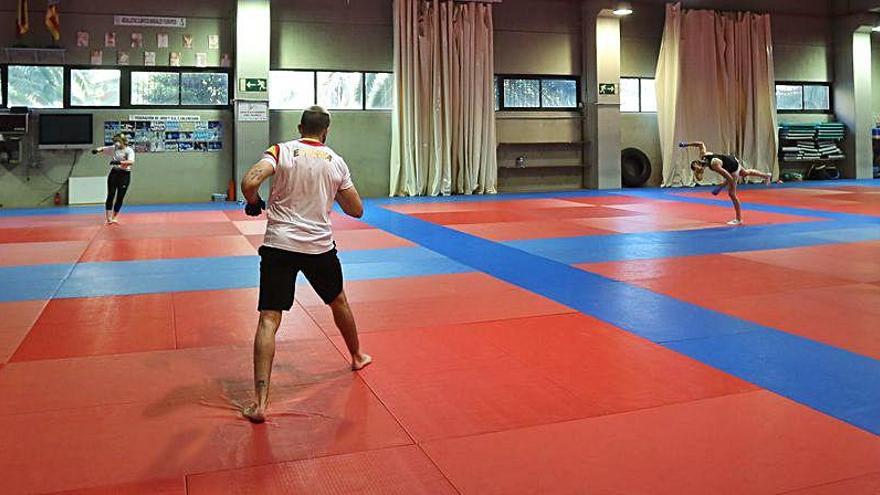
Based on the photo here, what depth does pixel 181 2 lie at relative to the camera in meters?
18.4

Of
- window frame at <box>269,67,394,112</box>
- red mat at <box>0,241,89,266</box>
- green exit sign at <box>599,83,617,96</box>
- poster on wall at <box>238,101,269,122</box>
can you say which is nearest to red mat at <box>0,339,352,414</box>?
red mat at <box>0,241,89,266</box>

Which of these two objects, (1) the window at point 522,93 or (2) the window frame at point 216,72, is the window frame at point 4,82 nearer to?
(2) the window frame at point 216,72

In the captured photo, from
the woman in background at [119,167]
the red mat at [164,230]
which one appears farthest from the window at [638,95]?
the woman in background at [119,167]

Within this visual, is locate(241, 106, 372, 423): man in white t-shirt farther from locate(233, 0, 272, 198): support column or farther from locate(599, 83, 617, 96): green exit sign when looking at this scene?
locate(599, 83, 617, 96): green exit sign

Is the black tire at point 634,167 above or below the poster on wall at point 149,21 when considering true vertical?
below

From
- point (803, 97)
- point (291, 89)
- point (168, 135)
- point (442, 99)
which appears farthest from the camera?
point (803, 97)

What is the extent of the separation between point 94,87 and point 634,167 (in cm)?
1586

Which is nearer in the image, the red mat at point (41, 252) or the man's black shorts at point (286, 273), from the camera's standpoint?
the man's black shorts at point (286, 273)

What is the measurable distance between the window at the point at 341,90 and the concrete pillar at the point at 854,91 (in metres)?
16.9

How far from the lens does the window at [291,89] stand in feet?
62.9

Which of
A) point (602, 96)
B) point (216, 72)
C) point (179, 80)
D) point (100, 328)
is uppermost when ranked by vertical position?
point (216, 72)

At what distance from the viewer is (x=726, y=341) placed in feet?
17.6

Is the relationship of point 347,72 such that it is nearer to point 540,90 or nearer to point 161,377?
point 540,90

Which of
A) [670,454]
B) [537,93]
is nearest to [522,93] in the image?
[537,93]
